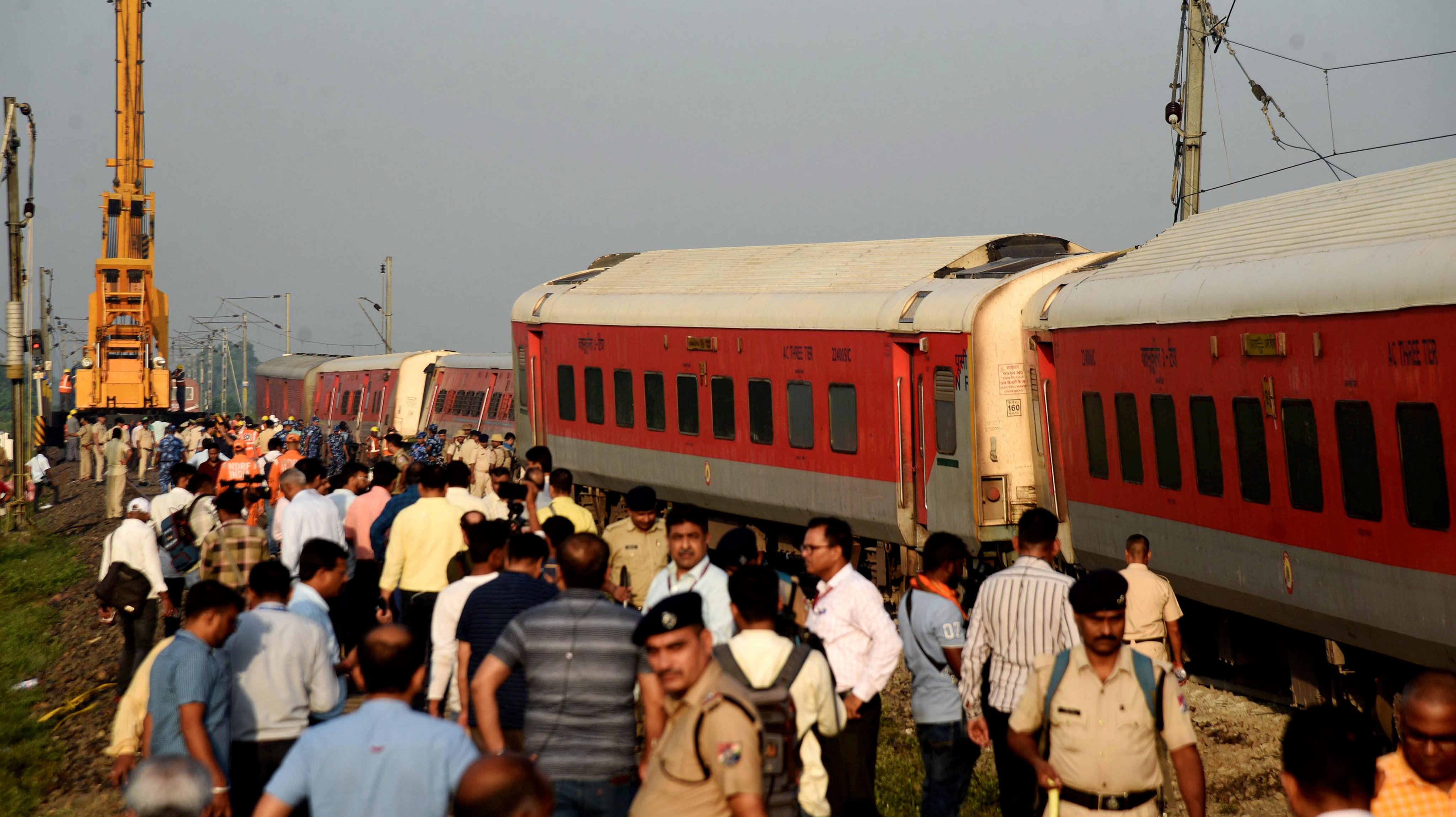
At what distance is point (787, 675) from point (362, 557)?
7.24m

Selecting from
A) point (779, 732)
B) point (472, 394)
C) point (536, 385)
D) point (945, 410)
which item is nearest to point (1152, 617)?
point (779, 732)

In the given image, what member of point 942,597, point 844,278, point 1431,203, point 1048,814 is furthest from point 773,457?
point 1048,814

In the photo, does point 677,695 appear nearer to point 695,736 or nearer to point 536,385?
point 695,736

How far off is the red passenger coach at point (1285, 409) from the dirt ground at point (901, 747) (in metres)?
0.83

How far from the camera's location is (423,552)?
33.6ft

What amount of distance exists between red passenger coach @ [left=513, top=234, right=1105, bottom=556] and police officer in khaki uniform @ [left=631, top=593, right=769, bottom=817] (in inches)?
425

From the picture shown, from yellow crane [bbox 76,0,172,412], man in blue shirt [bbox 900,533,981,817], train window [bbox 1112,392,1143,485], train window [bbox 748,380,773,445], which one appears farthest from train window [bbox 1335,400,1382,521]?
yellow crane [bbox 76,0,172,412]

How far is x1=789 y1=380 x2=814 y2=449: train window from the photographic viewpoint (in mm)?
18500

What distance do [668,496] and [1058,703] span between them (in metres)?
16.4

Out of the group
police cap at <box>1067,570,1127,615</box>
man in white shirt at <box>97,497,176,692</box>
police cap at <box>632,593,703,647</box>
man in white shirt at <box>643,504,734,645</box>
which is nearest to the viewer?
police cap at <box>632,593,703,647</box>

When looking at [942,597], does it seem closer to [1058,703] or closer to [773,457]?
[1058,703]

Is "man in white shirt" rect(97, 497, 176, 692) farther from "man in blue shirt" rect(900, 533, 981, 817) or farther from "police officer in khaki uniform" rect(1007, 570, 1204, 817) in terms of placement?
"police officer in khaki uniform" rect(1007, 570, 1204, 817)

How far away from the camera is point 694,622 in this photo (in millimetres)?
5266

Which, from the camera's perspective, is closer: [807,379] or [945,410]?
[945,410]
